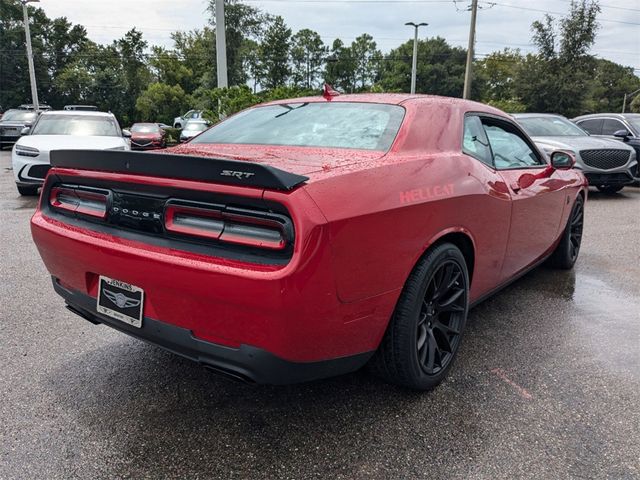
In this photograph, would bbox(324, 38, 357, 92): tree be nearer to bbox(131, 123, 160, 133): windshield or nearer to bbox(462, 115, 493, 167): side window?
bbox(131, 123, 160, 133): windshield

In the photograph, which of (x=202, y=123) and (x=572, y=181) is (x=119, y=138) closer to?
(x=572, y=181)

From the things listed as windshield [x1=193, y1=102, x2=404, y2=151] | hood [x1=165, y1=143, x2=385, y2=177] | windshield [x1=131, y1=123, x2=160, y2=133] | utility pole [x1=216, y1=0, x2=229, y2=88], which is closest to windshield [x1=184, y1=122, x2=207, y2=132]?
windshield [x1=131, y1=123, x2=160, y2=133]

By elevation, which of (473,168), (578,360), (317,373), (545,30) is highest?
(545,30)

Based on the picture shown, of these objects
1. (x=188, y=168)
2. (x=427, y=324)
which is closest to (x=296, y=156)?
(x=188, y=168)

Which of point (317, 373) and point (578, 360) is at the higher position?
point (317, 373)

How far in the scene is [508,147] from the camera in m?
3.50

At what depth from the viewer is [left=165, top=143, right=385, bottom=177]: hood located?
204cm

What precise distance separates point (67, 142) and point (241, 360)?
796 cm

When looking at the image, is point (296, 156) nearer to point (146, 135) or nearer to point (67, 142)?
point (67, 142)

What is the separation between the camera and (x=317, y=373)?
201cm

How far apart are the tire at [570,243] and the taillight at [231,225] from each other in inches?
136

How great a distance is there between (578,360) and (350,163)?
1.88 metres

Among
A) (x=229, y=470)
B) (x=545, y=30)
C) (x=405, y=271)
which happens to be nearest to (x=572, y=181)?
(x=405, y=271)

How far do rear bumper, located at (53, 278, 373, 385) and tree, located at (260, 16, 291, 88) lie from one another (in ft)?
193
